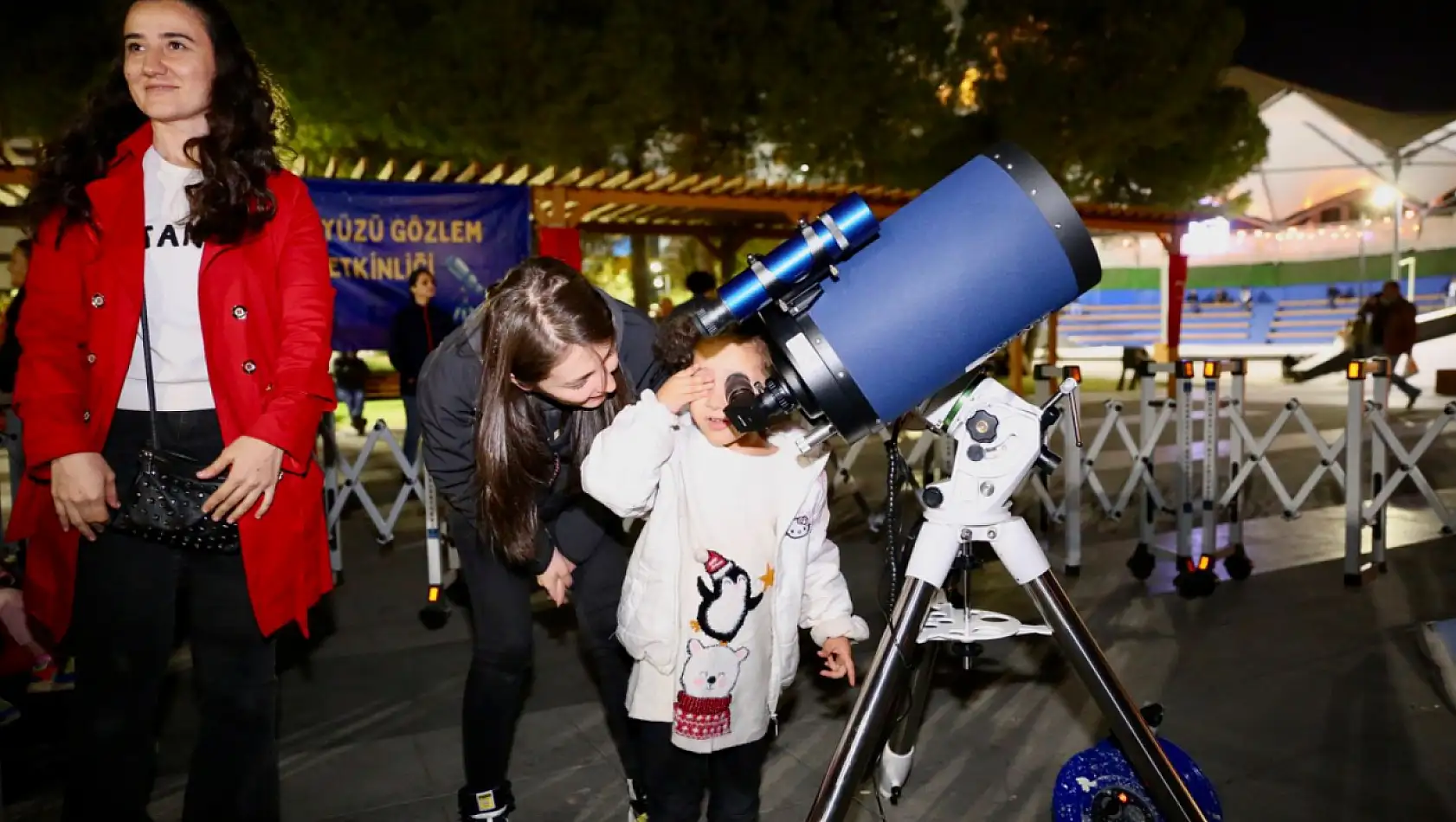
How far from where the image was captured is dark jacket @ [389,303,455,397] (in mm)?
8523

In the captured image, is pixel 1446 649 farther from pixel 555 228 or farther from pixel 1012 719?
pixel 555 228

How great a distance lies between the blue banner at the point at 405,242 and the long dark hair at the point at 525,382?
7552 mm

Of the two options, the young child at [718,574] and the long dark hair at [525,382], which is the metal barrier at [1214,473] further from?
the long dark hair at [525,382]

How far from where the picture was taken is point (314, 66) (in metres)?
11.8

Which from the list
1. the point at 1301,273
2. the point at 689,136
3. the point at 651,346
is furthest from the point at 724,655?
the point at 1301,273

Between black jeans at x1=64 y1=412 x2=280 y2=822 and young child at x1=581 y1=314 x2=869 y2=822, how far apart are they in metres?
0.88

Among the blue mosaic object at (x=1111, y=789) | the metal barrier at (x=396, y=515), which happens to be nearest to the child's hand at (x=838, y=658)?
the blue mosaic object at (x=1111, y=789)

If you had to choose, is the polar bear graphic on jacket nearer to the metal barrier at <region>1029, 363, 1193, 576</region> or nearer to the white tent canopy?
the metal barrier at <region>1029, 363, 1193, 576</region>

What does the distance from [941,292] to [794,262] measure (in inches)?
11.2

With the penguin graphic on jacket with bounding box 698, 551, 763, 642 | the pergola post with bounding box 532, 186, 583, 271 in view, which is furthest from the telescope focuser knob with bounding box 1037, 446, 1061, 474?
the pergola post with bounding box 532, 186, 583, 271

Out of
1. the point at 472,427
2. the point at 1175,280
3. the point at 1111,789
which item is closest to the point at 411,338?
the point at 472,427

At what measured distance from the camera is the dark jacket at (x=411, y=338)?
8523 millimetres

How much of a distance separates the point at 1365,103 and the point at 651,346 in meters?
31.5

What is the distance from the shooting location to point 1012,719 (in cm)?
394
